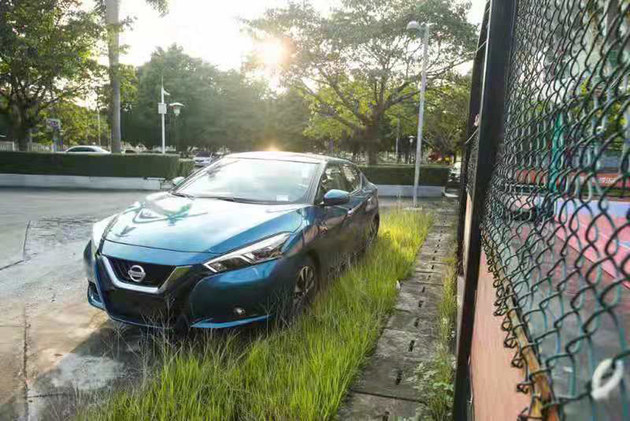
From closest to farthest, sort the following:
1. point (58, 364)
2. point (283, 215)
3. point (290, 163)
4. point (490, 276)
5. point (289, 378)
Answer: point (490, 276)
point (289, 378)
point (58, 364)
point (283, 215)
point (290, 163)

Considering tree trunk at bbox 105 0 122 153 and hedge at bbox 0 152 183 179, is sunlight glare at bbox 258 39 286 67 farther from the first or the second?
hedge at bbox 0 152 183 179

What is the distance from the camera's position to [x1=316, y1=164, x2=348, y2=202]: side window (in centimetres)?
481

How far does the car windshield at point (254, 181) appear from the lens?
454cm

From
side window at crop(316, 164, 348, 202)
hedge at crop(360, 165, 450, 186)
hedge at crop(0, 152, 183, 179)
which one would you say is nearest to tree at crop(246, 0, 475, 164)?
hedge at crop(360, 165, 450, 186)

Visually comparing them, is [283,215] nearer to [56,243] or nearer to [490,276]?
[490,276]

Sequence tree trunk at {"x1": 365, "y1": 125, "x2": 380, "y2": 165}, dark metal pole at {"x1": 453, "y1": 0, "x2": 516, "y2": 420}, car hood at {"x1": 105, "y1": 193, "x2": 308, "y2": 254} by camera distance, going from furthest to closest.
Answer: tree trunk at {"x1": 365, "y1": 125, "x2": 380, "y2": 165} → car hood at {"x1": 105, "y1": 193, "x2": 308, "y2": 254} → dark metal pole at {"x1": 453, "y1": 0, "x2": 516, "y2": 420}

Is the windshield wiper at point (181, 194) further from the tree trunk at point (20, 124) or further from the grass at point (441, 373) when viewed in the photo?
the tree trunk at point (20, 124)

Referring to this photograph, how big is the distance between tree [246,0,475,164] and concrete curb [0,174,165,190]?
23.3 ft

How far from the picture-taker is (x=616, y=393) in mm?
813

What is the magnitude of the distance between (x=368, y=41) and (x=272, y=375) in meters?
15.7

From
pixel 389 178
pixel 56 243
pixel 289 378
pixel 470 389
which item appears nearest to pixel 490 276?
pixel 470 389

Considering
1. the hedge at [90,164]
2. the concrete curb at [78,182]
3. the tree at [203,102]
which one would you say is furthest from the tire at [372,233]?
the tree at [203,102]

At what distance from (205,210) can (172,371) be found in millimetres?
1673

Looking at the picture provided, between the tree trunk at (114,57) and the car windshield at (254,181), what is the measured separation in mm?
13981
